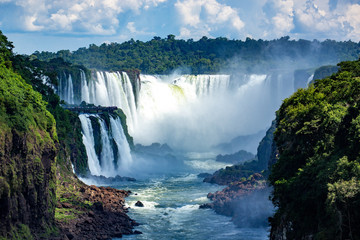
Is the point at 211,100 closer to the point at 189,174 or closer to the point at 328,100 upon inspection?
the point at 189,174

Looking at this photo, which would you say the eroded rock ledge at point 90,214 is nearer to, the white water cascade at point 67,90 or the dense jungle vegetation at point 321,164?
the dense jungle vegetation at point 321,164

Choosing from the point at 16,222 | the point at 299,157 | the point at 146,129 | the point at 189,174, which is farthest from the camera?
the point at 146,129

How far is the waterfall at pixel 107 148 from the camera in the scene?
181 ft

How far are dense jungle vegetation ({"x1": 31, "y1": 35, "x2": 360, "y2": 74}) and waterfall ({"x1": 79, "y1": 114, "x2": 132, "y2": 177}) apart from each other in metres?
50.5

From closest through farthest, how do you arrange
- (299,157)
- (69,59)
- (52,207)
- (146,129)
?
(299,157)
(52,207)
(146,129)
(69,59)

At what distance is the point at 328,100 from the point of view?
3100cm

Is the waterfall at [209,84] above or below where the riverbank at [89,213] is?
above

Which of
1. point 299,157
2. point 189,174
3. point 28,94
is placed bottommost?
point 189,174

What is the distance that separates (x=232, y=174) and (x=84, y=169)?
50.2ft

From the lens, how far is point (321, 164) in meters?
23.8

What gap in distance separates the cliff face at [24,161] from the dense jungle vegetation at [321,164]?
13.4m

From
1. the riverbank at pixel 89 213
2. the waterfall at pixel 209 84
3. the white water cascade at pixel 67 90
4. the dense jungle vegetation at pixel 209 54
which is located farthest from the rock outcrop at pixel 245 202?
the dense jungle vegetation at pixel 209 54

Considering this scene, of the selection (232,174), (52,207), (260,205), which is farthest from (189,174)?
(52,207)

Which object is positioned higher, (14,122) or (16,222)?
(14,122)
